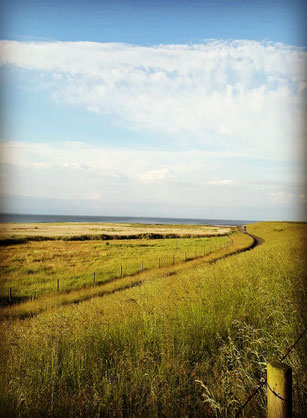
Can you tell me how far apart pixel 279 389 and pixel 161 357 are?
2841 mm

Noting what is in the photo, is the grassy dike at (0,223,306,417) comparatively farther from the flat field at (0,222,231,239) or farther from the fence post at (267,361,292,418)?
the flat field at (0,222,231,239)

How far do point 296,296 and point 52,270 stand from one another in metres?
20.9

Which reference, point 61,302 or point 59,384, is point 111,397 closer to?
point 59,384

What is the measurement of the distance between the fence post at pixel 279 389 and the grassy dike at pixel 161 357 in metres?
0.92

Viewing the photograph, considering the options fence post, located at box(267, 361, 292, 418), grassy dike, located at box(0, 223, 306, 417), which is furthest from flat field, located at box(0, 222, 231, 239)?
fence post, located at box(267, 361, 292, 418)

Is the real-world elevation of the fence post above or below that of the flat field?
above

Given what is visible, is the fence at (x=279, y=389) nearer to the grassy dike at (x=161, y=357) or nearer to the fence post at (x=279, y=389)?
the fence post at (x=279, y=389)

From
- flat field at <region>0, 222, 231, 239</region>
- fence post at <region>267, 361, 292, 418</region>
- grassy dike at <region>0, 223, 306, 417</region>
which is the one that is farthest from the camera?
flat field at <region>0, 222, 231, 239</region>

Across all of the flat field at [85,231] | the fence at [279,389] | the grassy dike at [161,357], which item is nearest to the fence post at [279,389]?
the fence at [279,389]

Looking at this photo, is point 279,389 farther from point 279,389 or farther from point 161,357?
point 161,357

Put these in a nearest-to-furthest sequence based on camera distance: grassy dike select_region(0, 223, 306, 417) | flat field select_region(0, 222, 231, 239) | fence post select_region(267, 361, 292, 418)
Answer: fence post select_region(267, 361, 292, 418)
grassy dike select_region(0, 223, 306, 417)
flat field select_region(0, 222, 231, 239)

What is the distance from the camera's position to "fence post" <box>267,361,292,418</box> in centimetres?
204

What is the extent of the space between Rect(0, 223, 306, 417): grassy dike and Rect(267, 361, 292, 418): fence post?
921 millimetres

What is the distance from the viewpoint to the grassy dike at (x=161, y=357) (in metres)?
3.58
